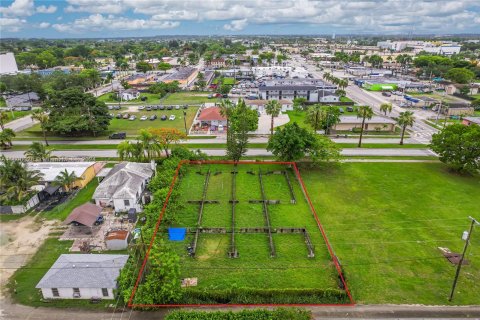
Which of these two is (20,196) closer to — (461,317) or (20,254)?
(20,254)

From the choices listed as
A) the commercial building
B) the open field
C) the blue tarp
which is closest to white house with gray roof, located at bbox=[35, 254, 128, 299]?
the blue tarp

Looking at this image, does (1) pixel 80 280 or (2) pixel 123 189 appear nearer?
(1) pixel 80 280

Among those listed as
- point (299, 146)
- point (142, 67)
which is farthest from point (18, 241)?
point (142, 67)

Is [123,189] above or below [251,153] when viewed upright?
above

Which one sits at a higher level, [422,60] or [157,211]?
[422,60]

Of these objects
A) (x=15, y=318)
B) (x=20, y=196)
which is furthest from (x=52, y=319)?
(x=20, y=196)

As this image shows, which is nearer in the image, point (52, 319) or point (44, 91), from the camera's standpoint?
point (52, 319)

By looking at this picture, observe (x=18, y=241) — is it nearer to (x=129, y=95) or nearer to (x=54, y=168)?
(x=54, y=168)

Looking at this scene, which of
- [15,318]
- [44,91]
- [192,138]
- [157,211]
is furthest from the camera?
[44,91]
